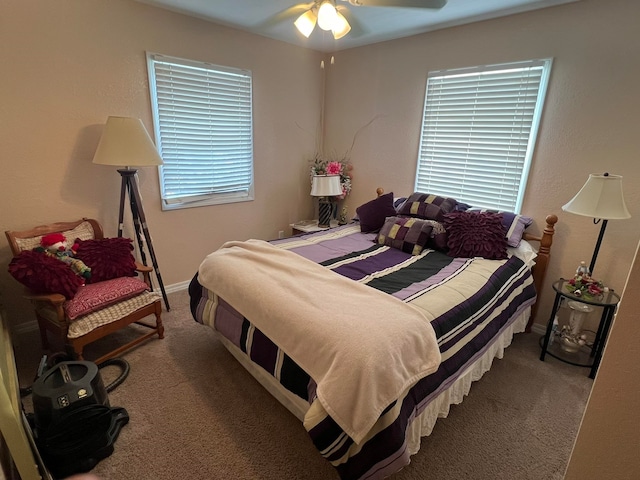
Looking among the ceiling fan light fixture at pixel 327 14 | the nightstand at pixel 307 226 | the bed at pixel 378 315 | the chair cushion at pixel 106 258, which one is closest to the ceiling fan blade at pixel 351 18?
the ceiling fan light fixture at pixel 327 14

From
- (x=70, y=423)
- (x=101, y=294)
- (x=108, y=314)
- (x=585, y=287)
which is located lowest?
(x=70, y=423)

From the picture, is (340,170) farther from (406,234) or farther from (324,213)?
(406,234)

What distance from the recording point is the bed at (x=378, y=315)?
1330mm

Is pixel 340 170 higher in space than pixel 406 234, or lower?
higher

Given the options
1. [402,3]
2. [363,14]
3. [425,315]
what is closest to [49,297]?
[425,315]

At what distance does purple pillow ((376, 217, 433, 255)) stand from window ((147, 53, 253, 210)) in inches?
66.1

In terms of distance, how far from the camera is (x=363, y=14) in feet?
9.17

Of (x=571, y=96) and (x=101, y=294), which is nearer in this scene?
(x=101, y=294)

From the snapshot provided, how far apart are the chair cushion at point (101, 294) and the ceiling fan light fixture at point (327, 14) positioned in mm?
2090

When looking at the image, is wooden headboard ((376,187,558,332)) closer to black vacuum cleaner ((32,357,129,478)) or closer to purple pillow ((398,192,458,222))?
purple pillow ((398,192,458,222))

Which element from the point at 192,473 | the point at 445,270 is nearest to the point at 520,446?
the point at 445,270

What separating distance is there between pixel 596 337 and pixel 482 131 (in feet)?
5.99

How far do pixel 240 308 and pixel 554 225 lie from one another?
8.18 ft

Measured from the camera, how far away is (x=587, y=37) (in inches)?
92.4
